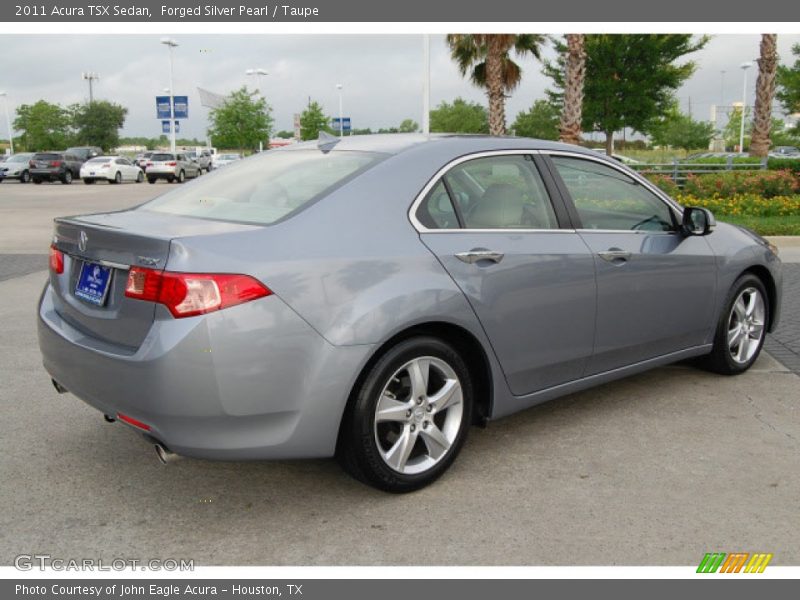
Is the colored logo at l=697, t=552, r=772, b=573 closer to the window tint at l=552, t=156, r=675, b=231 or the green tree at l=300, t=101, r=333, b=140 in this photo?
the window tint at l=552, t=156, r=675, b=231

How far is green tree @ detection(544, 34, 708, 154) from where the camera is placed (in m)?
34.8

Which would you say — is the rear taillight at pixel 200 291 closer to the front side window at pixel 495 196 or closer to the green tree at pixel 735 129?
the front side window at pixel 495 196

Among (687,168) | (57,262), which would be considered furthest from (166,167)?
(57,262)

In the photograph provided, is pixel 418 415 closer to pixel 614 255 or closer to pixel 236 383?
pixel 236 383

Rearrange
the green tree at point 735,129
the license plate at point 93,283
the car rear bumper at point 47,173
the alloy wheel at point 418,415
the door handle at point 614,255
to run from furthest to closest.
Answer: the green tree at point 735,129 < the car rear bumper at point 47,173 < the door handle at point 614,255 < the alloy wheel at point 418,415 < the license plate at point 93,283

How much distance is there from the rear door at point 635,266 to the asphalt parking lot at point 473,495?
459 mm

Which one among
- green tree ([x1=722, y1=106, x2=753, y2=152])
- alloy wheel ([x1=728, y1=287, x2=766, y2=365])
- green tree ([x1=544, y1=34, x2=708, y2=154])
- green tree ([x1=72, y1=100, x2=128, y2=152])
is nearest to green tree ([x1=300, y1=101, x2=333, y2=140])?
green tree ([x1=72, y1=100, x2=128, y2=152])

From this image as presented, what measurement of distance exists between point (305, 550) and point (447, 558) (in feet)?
1.85

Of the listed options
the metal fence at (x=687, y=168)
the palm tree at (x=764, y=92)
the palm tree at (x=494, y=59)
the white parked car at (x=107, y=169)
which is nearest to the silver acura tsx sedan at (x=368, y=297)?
the metal fence at (x=687, y=168)

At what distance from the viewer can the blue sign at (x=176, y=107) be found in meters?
53.5

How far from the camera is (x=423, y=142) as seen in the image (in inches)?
159

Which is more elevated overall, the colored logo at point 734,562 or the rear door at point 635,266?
the rear door at point 635,266

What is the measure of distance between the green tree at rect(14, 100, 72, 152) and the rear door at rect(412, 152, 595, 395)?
7948cm
